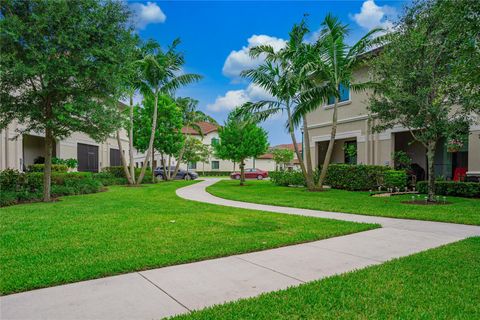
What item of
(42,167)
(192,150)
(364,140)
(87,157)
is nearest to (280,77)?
(364,140)

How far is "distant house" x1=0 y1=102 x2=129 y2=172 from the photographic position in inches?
659

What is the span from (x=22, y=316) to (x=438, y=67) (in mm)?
12778

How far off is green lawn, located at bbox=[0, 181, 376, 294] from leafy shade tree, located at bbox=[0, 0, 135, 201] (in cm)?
363

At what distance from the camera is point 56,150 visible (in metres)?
23.1

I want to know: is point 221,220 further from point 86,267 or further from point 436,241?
point 436,241

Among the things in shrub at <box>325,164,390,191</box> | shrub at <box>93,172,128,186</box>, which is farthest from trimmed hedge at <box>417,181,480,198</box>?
shrub at <box>93,172,128,186</box>

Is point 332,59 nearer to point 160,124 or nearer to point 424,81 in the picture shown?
point 424,81

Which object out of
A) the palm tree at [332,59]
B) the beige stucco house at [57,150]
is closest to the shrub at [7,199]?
the beige stucco house at [57,150]

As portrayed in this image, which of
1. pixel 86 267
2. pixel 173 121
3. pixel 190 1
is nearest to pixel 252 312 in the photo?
pixel 86 267

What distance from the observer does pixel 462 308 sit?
3.32 m

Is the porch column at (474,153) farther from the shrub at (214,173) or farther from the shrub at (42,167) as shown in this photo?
the shrub at (214,173)

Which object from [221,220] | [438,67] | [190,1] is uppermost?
[190,1]

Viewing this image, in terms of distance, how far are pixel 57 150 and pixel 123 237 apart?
20.1 meters

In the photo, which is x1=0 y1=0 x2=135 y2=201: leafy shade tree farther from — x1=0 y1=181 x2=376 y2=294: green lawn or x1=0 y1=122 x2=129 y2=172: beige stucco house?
x1=0 y1=181 x2=376 y2=294: green lawn
